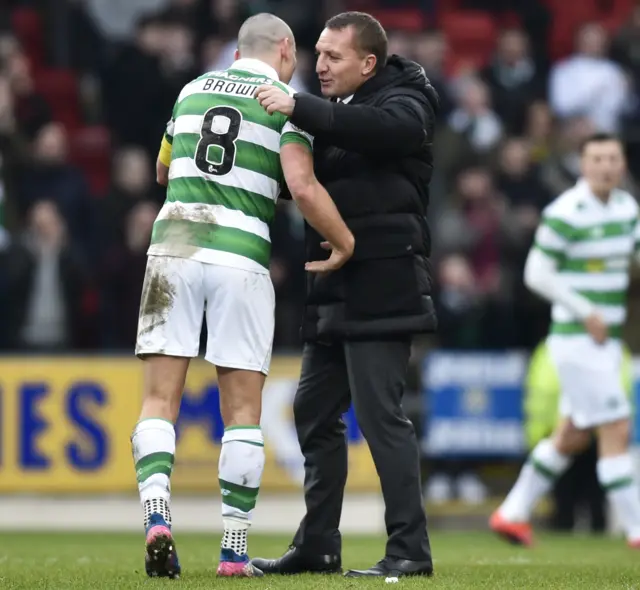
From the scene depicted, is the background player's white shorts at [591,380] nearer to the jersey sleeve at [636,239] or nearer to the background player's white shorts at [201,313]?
the jersey sleeve at [636,239]

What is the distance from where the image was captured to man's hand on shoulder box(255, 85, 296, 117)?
5961 mm

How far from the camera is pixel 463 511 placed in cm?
1248

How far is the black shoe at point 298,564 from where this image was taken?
21.2 ft

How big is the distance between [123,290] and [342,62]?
7.29 metres

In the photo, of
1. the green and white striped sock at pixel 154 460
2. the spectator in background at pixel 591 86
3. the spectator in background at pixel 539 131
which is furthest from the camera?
the spectator in background at pixel 591 86

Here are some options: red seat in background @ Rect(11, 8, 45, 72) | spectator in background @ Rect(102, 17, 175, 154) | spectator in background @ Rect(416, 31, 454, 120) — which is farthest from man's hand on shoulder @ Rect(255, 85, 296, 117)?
red seat in background @ Rect(11, 8, 45, 72)

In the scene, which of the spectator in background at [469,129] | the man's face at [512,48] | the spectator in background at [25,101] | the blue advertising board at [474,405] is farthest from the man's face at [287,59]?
the man's face at [512,48]

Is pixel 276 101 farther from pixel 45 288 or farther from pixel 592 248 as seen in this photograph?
pixel 45 288

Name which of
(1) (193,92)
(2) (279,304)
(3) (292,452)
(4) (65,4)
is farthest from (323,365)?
(4) (65,4)

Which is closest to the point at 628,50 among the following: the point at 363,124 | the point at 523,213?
the point at 523,213

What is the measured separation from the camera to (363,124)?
6016 millimetres

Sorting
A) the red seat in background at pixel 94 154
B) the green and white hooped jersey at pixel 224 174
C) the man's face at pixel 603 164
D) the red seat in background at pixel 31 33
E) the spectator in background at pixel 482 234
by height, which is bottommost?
the green and white hooped jersey at pixel 224 174

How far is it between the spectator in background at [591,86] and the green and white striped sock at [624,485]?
6.78 m

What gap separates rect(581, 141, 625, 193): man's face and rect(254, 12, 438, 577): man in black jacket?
122 inches
